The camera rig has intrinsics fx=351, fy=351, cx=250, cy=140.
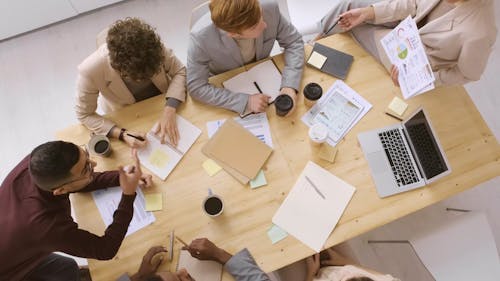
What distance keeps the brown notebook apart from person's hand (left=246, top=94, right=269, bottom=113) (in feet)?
0.34

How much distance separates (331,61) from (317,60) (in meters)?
0.07

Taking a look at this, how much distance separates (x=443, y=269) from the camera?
65.7 inches

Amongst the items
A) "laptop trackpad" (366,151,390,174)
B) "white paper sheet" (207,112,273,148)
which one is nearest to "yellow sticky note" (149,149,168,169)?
"white paper sheet" (207,112,273,148)

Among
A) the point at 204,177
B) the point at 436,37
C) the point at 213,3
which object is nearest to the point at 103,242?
the point at 204,177

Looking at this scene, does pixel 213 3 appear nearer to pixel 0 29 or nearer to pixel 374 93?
pixel 374 93

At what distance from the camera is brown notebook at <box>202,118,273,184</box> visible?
1572 millimetres

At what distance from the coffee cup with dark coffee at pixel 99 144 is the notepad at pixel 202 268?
61cm

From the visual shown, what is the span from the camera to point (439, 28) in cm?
166

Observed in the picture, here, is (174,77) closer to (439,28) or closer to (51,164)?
(51,164)

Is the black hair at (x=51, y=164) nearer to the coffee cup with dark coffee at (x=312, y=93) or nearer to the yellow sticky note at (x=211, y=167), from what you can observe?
the yellow sticky note at (x=211, y=167)

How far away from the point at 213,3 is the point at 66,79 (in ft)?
5.83

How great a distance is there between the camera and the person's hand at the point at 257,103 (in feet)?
5.39

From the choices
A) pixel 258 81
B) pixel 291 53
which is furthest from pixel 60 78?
pixel 291 53

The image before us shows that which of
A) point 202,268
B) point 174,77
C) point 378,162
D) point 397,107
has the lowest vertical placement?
point 202,268
